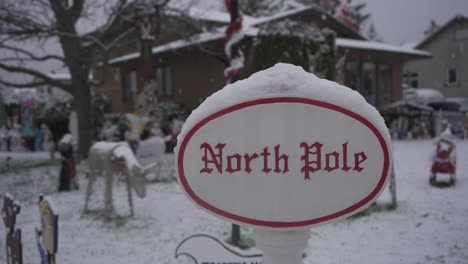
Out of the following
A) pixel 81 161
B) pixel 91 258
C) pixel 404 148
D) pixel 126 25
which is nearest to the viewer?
pixel 91 258

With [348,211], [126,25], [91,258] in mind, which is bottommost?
[91,258]

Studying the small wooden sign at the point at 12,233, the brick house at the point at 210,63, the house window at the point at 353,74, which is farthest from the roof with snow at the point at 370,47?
the small wooden sign at the point at 12,233

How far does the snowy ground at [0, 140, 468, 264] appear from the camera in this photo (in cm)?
411

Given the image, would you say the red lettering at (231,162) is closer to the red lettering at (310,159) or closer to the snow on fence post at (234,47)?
the red lettering at (310,159)

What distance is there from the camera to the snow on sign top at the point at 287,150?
1.23m

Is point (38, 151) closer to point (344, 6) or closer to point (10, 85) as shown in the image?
point (10, 85)

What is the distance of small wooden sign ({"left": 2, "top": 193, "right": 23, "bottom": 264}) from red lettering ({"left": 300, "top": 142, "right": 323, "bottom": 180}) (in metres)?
2.65

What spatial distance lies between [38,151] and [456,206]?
13460 mm

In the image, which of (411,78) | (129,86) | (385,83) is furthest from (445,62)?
(411,78)

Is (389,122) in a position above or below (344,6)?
below

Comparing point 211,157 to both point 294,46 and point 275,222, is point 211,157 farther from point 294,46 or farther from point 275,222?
point 294,46

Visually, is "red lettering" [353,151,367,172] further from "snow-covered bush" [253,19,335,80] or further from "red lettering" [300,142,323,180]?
"snow-covered bush" [253,19,335,80]

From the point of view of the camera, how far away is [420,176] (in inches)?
341

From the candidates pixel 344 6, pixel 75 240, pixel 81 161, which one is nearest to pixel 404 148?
pixel 344 6
